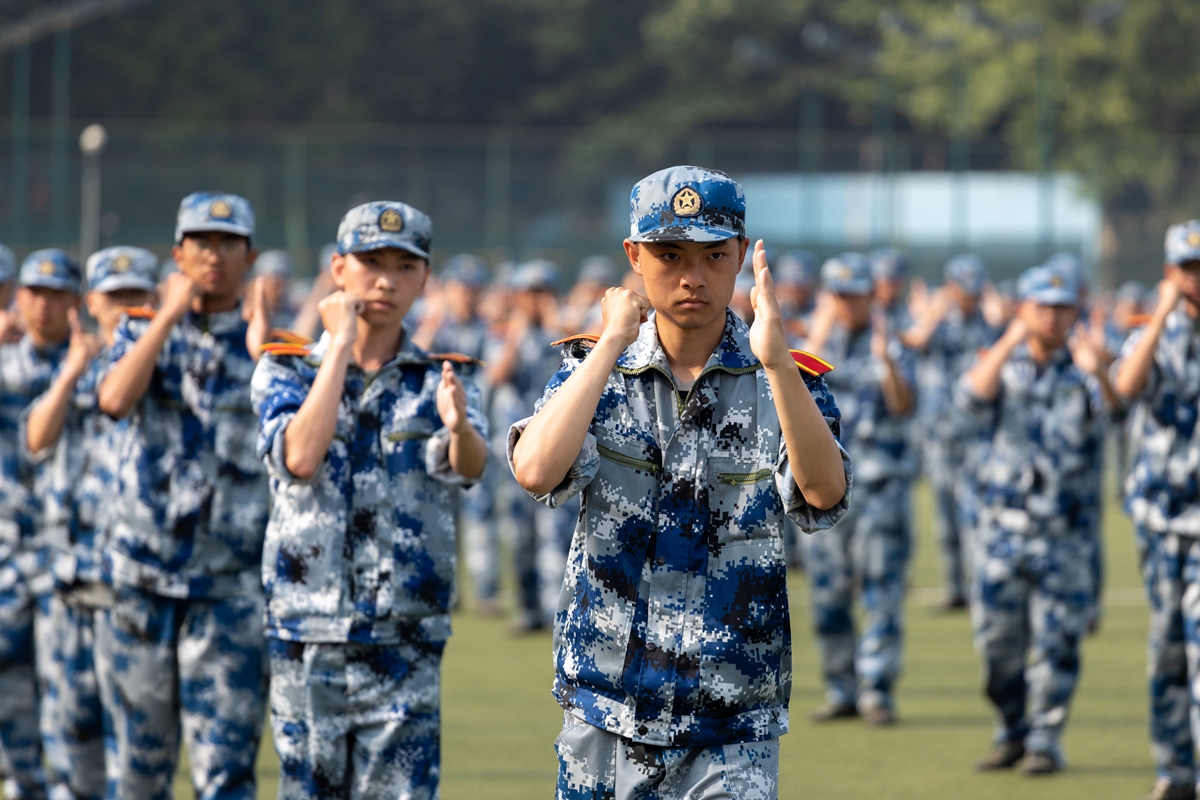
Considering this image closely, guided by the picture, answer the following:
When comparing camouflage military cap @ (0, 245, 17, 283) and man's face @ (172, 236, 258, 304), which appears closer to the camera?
man's face @ (172, 236, 258, 304)

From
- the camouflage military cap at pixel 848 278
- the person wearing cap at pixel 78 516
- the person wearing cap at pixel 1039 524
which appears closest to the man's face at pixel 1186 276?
the person wearing cap at pixel 1039 524

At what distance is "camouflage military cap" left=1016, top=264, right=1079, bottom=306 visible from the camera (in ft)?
27.3

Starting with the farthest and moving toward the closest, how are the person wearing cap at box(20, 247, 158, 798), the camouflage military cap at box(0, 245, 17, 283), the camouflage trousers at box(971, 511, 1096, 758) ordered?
the camouflage military cap at box(0, 245, 17, 283) → the camouflage trousers at box(971, 511, 1096, 758) → the person wearing cap at box(20, 247, 158, 798)

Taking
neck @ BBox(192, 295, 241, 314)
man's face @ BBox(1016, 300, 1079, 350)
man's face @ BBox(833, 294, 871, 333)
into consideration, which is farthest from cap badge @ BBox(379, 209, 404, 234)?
man's face @ BBox(833, 294, 871, 333)

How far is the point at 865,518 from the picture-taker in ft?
32.5

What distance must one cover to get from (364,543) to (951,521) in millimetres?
9864

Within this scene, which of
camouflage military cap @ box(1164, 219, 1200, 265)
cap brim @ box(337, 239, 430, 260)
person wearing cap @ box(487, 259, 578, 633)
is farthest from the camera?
person wearing cap @ box(487, 259, 578, 633)

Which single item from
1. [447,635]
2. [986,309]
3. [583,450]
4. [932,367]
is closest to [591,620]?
[583,450]

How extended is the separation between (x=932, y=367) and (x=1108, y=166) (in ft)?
73.8

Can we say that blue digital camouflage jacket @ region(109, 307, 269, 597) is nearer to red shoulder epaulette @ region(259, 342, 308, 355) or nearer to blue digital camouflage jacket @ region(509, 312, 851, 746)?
red shoulder epaulette @ region(259, 342, 308, 355)

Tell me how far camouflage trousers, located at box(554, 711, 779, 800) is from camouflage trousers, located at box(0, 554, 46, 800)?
4.46 meters

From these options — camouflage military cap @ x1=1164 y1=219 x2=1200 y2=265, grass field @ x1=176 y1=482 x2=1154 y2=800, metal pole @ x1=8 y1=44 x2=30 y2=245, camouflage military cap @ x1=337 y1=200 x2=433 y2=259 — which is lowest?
grass field @ x1=176 y1=482 x2=1154 y2=800

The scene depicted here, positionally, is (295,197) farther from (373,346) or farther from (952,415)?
(373,346)

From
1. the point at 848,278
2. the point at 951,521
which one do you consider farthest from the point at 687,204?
the point at 951,521
